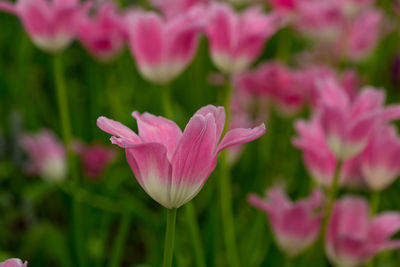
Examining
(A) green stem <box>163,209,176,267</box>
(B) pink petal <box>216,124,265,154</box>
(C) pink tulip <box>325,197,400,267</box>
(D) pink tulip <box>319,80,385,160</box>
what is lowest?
(C) pink tulip <box>325,197,400,267</box>

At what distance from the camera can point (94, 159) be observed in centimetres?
152

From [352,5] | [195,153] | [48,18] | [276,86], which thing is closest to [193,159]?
[195,153]

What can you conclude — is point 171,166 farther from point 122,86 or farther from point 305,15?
point 122,86

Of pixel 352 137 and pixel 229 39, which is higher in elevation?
pixel 229 39

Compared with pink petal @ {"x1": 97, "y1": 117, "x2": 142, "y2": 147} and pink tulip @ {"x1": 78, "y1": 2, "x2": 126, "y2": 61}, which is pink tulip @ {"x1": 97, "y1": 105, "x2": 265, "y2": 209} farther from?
pink tulip @ {"x1": 78, "y1": 2, "x2": 126, "y2": 61}

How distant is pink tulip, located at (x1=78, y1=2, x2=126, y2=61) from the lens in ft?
4.71

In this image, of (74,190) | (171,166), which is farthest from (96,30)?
(171,166)

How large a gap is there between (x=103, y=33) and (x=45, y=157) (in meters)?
0.35

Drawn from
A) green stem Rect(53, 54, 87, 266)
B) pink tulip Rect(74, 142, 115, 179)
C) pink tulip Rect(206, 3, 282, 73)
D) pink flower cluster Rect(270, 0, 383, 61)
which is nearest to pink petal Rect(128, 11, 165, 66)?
pink tulip Rect(206, 3, 282, 73)

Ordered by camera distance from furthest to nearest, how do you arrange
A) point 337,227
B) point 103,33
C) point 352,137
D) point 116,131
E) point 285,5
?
point 285,5 < point 103,33 < point 337,227 < point 352,137 < point 116,131

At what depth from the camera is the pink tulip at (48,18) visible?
3.67ft

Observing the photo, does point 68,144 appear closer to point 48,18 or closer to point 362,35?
point 48,18

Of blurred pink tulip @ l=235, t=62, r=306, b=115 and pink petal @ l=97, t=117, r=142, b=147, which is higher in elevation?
pink petal @ l=97, t=117, r=142, b=147

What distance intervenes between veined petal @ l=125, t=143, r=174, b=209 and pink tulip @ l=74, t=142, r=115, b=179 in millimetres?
923
